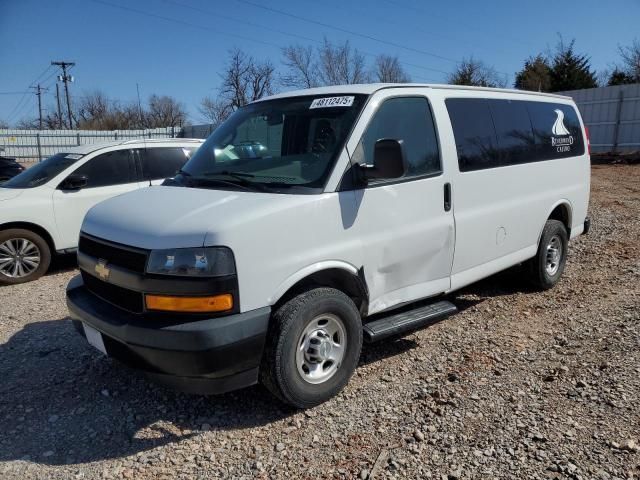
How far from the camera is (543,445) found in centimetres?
307

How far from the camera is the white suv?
6.90m

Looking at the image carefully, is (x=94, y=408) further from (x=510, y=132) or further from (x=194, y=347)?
(x=510, y=132)

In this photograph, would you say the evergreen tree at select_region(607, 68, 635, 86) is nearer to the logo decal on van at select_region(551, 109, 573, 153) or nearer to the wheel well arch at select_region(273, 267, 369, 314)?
the logo decal on van at select_region(551, 109, 573, 153)

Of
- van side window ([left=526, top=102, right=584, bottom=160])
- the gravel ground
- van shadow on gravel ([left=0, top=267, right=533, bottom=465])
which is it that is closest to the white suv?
the gravel ground

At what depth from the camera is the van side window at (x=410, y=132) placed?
3.78 meters

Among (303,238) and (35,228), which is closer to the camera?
(303,238)

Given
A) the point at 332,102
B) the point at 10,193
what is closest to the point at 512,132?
the point at 332,102

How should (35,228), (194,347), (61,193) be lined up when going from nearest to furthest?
(194,347)
(35,228)
(61,193)

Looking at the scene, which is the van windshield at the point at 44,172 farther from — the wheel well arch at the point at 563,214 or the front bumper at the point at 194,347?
the wheel well arch at the point at 563,214

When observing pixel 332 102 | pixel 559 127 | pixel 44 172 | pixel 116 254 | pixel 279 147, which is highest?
pixel 332 102

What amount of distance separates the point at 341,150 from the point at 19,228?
5.35 m

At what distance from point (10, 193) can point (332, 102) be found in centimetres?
532

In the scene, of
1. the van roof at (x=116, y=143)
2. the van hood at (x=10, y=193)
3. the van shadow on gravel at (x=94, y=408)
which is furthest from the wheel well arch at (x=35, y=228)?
Result: the van shadow on gravel at (x=94, y=408)

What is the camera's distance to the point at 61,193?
7.19 meters
